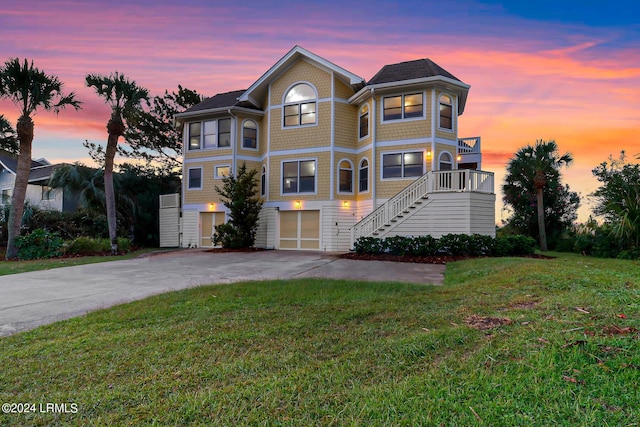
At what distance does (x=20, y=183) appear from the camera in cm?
1436

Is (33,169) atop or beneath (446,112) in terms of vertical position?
beneath

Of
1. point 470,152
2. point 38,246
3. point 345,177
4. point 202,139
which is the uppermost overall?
point 202,139

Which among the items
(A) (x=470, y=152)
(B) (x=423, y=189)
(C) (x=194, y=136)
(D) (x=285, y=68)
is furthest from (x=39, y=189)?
(A) (x=470, y=152)

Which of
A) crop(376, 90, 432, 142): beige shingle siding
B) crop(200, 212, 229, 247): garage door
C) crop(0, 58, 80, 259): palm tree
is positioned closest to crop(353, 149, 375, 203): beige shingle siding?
crop(376, 90, 432, 142): beige shingle siding

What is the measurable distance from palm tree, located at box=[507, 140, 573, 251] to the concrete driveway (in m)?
11.4

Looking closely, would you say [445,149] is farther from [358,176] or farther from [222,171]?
[222,171]

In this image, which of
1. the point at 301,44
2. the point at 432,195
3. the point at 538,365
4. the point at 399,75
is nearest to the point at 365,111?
the point at 399,75

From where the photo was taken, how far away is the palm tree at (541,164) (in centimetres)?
1765

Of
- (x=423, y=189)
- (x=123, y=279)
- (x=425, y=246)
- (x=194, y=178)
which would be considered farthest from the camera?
(x=194, y=178)

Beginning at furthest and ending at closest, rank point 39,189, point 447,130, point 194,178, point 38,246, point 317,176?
point 39,189 → point 194,178 → point 317,176 → point 447,130 → point 38,246

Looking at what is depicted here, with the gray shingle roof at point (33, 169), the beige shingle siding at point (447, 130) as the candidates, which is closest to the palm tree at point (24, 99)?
the gray shingle roof at point (33, 169)

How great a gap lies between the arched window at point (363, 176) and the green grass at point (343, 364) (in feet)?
39.8

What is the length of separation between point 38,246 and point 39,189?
15.2 meters

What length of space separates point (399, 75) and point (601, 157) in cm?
1521
